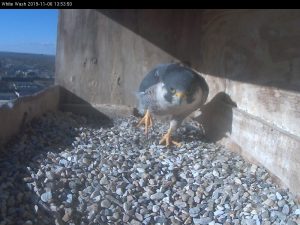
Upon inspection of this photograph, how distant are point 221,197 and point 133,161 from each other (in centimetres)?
63

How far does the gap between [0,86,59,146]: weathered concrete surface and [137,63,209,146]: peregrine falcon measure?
30.0 inches

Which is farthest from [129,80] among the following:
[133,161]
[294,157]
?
[294,157]

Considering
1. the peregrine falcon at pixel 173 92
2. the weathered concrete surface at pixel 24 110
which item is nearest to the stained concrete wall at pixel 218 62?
the peregrine falcon at pixel 173 92

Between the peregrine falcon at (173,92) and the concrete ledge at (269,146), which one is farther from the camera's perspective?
the peregrine falcon at (173,92)

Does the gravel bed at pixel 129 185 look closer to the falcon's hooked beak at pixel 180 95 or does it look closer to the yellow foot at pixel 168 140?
the yellow foot at pixel 168 140

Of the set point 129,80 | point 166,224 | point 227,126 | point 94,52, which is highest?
point 94,52

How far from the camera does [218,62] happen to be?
122 inches

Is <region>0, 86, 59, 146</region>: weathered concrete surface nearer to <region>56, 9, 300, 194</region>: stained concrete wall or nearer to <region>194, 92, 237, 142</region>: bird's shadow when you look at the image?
<region>56, 9, 300, 194</region>: stained concrete wall

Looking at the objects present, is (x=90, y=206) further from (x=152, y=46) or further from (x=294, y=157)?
(x=152, y=46)

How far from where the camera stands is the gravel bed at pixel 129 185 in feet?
5.47

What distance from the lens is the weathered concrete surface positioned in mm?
2293

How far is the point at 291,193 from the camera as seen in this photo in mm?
1883

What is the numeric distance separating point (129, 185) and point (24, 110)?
1.06m

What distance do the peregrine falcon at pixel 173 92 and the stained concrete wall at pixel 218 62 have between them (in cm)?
29
